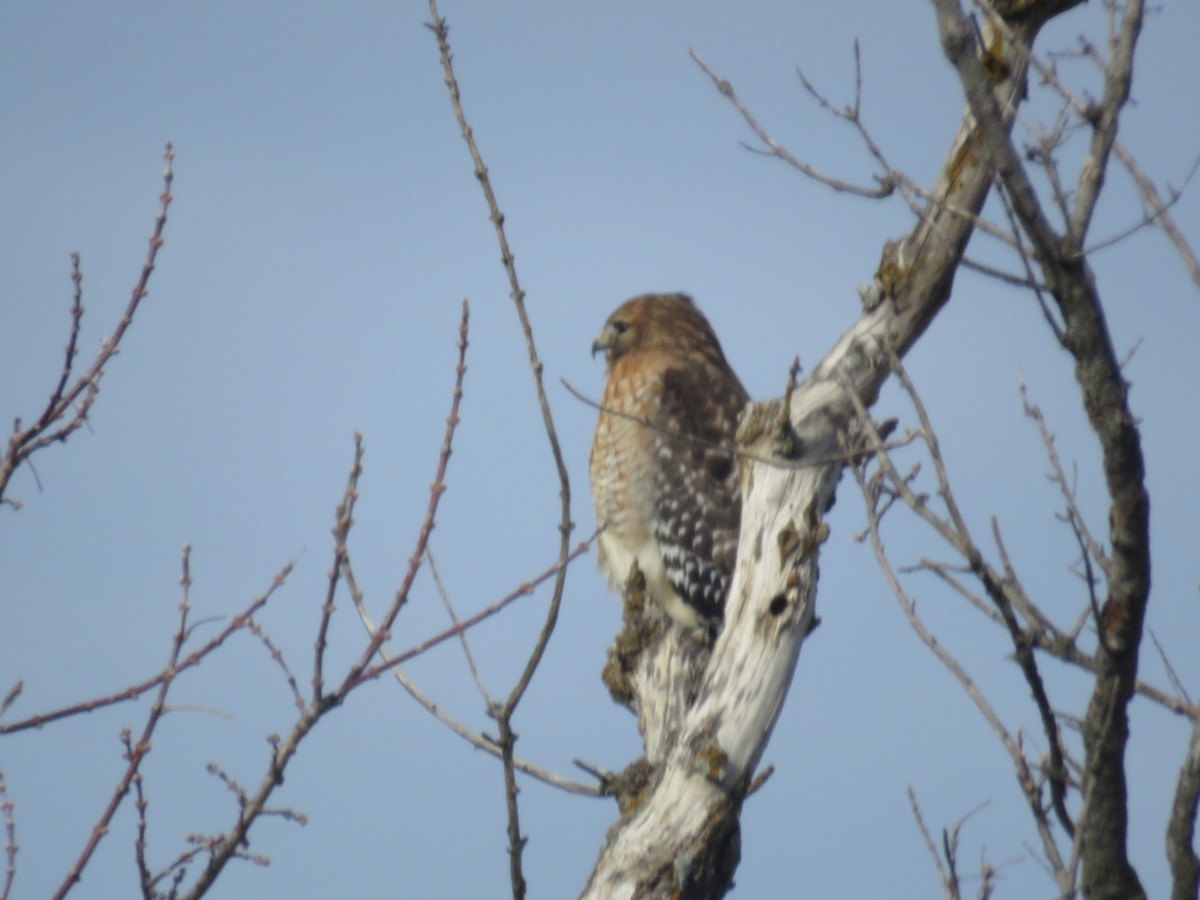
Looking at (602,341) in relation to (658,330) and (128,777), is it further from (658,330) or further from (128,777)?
(128,777)

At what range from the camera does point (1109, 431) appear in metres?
2.76

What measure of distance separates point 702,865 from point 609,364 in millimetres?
3434

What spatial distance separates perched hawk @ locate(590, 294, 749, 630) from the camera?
619cm

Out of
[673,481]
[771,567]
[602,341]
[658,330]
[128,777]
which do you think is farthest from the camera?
[602,341]

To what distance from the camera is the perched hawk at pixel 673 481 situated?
20.3ft

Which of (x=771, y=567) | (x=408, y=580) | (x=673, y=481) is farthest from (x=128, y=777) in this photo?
(x=673, y=481)

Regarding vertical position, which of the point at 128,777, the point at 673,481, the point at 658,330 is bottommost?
the point at 128,777

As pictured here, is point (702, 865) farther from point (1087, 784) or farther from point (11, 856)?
point (11, 856)

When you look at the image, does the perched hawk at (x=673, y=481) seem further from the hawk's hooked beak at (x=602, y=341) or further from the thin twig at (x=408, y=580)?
the thin twig at (x=408, y=580)

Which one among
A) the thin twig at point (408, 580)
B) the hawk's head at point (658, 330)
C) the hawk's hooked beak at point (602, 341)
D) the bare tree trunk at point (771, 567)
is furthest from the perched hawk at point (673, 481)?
the thin twig at point (408, 580)

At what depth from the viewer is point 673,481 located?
6.37 metres

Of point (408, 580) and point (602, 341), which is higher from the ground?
point (602, 341)

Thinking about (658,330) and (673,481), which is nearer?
(673,481)

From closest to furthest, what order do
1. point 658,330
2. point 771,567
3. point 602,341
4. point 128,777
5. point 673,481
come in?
point 128,777 < point 771,567 < point 673,481 < point 658,330 < point 602,341
